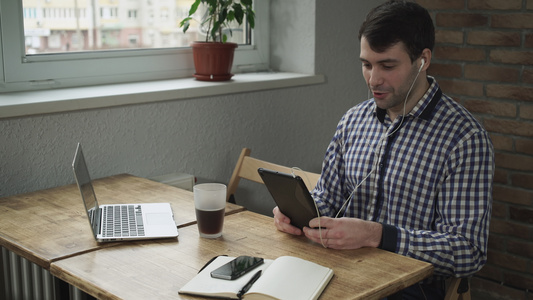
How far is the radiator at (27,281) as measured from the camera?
174 centimetres

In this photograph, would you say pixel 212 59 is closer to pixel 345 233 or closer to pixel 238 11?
pixel 238 11

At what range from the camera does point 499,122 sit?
2836 millimetres

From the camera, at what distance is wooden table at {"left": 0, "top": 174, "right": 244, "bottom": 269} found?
5.11ft

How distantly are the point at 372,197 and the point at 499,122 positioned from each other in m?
1.23

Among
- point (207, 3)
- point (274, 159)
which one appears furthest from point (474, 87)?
point (207, 3)

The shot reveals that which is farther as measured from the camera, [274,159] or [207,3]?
[274,159]

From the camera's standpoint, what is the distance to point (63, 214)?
181 cm

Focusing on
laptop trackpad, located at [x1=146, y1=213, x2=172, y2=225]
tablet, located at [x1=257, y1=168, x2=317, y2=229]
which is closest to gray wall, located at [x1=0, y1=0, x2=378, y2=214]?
laptop trackpad, located at [x1=146, y1=213, x2=172, y2=225]

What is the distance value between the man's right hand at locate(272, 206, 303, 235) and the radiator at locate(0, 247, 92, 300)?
51 cm

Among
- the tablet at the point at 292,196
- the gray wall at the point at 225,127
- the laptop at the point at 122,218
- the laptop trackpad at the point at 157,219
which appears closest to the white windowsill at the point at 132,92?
the gray wall at the point at 225,127

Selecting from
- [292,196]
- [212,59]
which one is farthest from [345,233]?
[212,59]

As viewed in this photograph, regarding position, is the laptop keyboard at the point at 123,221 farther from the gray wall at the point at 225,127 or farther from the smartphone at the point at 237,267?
the gray wall at the point at 225,127

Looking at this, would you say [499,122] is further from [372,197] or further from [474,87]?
[372,197]

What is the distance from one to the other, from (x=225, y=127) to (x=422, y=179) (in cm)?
105
